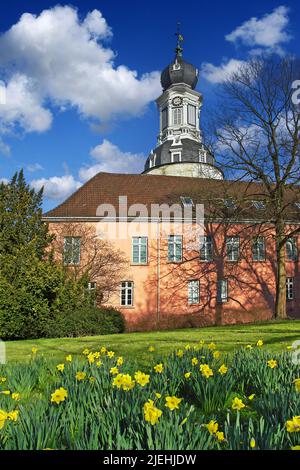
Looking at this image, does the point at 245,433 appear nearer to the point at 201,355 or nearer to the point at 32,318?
the point at 201,355

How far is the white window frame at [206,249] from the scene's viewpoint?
100 ft

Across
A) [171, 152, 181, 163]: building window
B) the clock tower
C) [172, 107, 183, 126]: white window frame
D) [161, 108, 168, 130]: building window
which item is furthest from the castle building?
[161, 108, 168, 130]: building window

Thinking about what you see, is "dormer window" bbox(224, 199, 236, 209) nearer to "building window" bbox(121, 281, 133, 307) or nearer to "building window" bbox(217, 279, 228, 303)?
"building window" bbox(217, 279, 228, 303)

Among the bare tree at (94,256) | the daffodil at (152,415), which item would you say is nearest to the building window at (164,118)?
the bare tree at (94,256)

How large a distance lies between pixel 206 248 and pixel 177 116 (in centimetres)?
3226

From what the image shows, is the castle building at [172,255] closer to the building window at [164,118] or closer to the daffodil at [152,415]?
the daffodil at [152,415]

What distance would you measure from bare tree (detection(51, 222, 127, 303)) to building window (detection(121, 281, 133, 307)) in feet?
2.90

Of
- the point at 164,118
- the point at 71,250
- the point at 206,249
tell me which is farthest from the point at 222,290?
the point at 164,118

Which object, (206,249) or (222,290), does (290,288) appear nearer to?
(222,290)

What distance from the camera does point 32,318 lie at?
20.1 metres

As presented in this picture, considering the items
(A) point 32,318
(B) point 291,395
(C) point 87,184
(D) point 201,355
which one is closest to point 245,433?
(B) point 291,395

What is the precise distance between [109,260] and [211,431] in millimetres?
25137

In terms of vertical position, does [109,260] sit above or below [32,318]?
above

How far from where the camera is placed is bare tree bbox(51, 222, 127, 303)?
26953mm
